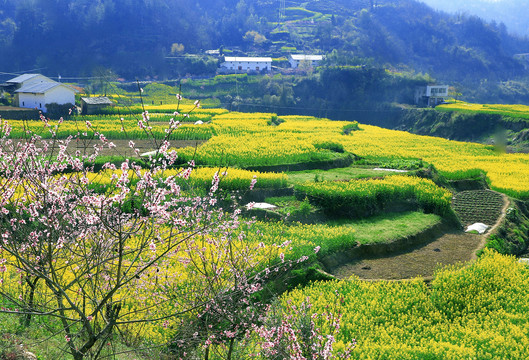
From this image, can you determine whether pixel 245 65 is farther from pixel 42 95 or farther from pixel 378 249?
pixel 378 249

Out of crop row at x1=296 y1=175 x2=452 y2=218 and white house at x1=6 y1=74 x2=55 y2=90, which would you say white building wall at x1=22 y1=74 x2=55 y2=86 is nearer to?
white house at x1=6 y1=74 x2=55 y2=90

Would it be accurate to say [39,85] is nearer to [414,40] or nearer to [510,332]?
[510,332]

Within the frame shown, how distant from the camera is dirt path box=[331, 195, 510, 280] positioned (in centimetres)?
1329

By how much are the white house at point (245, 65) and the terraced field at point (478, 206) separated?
78958 mm

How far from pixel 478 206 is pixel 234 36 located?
12850 cm

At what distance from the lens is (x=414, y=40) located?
471 feet

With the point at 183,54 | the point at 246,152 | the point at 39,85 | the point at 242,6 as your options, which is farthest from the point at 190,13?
the point at 246,152

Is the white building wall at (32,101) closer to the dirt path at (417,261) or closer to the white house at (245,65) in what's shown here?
the dirt path at (417,261)

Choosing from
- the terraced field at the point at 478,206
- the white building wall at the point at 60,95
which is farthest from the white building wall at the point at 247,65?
the terraced field at the point at 478,206

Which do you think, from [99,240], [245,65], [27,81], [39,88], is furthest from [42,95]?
[245,65]

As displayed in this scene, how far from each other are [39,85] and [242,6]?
124556mm

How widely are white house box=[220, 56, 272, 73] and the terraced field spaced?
78958 millimetres

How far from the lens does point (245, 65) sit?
322ft

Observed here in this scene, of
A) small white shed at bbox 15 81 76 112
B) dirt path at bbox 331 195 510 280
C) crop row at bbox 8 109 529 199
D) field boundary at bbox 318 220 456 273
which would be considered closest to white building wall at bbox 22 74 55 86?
small white shed at bbox 15 81 76 112
